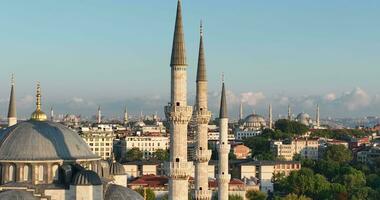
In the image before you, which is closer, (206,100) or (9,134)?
(9,134)

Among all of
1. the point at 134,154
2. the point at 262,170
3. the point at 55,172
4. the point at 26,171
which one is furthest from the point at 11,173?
the point at 134,154

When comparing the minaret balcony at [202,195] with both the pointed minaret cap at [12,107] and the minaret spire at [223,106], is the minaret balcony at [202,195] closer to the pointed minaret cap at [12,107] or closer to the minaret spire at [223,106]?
the minaret spire at [223,106]

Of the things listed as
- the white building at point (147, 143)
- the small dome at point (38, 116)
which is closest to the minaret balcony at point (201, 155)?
the small dome at point (38, 116)

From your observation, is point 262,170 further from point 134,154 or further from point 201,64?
point 201,64

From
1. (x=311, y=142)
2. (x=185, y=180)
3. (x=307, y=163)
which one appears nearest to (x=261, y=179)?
(x=307, y=163)

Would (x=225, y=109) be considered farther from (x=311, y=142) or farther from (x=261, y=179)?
(x=311, y=142)

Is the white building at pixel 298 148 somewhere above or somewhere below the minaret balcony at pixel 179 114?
below
